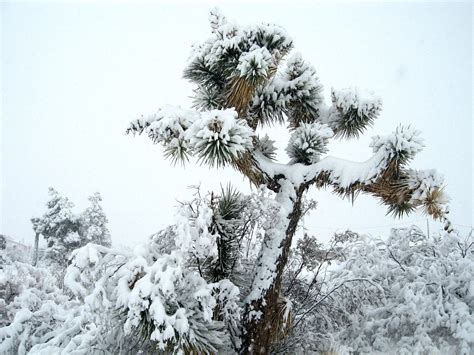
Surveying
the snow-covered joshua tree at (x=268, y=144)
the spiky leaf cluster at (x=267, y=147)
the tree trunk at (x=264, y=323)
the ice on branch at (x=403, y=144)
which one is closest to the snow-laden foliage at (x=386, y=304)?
the tree trunk at (x=264, y=323)

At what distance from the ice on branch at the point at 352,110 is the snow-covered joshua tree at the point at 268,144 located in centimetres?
1

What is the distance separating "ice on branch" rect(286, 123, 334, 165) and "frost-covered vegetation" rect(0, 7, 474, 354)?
0.7 inches

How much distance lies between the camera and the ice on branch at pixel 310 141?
4.82 metres

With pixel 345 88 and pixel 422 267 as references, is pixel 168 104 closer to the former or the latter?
pixel 345 88

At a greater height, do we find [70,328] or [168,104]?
[168,104]

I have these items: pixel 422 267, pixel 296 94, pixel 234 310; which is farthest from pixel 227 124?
pixel 422 267

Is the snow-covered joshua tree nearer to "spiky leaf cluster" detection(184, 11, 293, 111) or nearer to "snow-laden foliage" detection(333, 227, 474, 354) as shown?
"spiky leaf cluster" detection(184, 11, 293, 111)

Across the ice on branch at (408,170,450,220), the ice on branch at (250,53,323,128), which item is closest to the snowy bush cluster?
the ice on branch at (250,53,323,128)

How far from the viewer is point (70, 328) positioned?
496 cm

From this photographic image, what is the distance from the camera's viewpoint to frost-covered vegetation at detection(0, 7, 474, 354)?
148 inches

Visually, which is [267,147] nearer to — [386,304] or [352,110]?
[352,110]

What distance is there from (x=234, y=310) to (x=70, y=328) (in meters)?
2.28

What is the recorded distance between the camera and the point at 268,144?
5383 mm

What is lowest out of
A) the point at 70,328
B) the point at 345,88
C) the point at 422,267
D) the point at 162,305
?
the point at 70,328
